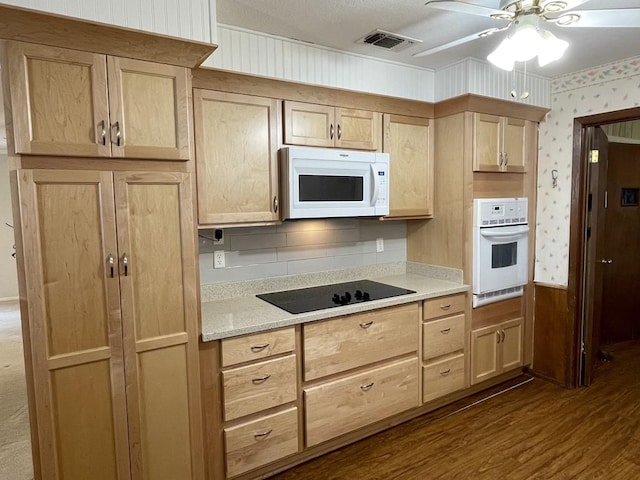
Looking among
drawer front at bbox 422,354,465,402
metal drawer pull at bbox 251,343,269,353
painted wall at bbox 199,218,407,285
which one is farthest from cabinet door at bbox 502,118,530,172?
metal drawer pull at bbox 251,343,269,353

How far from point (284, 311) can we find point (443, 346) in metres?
1.25

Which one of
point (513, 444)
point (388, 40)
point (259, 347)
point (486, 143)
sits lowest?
point (513, 444)

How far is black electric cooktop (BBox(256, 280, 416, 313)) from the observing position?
8.11ft

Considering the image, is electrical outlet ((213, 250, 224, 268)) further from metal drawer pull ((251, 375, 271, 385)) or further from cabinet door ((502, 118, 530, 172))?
cabinet door ((502, 118, 530, 172))

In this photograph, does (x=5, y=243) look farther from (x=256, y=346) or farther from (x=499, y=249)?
(x=499, y=249)

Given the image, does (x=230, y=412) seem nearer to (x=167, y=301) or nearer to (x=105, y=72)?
(x=167, y=301)

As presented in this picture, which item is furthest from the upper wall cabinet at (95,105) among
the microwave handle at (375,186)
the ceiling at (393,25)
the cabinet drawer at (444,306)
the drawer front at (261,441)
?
the cabinet drawer at (444,306)

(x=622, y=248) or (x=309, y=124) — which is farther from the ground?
(x=309, y=124)

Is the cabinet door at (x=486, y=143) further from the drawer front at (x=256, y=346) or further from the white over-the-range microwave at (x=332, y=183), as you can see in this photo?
the drawer front at (x=256, y=346)

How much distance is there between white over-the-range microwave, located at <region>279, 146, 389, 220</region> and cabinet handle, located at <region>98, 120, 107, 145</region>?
1.00m

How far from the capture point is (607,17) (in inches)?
62.0

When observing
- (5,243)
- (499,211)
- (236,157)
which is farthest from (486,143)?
(5,243)

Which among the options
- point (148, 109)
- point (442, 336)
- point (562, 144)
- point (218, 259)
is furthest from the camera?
point (562, 144)

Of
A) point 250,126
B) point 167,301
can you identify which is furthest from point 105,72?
point 167,301
